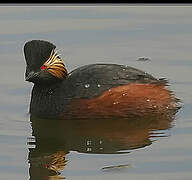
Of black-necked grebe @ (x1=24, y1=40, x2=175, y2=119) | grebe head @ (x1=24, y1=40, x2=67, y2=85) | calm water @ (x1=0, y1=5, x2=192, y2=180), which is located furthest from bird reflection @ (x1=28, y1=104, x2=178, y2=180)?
grebe head @ (x1=24, y1=40, x2=67, y2=85)

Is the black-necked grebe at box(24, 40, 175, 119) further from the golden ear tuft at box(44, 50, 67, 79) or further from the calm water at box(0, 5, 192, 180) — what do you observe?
the calm water at box(0, 5, 192, 180)

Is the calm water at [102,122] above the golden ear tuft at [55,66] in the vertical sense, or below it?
below

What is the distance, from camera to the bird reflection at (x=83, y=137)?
344 inches

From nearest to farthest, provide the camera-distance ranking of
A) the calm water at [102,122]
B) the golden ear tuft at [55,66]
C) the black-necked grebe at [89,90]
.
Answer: the calm water at [102,122], the black-necked grebe at [89,90], the golden ear tuft at [55,66]

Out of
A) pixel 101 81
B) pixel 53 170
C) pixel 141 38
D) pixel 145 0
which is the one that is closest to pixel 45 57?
pixel 101 81

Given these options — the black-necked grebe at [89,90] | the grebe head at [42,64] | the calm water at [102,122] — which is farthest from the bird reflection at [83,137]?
the grebe head at [42,64]

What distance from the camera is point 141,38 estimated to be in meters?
14.2

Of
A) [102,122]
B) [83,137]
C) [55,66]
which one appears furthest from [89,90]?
[83,137]

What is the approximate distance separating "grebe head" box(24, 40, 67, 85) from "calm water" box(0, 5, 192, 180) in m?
0.58

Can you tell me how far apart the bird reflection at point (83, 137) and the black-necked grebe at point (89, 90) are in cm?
12

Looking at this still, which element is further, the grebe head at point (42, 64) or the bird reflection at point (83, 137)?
the grebe head at point (42, 64)

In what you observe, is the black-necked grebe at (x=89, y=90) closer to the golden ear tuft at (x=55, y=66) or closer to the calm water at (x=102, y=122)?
the golden ear tuft at (x=55, y=66)

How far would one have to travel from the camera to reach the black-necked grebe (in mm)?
10430

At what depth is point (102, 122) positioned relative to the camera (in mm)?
10383
